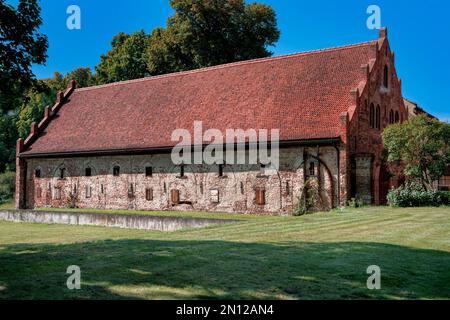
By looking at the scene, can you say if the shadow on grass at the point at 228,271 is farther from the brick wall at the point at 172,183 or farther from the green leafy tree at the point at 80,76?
the green leafy tree at the point at 80,76

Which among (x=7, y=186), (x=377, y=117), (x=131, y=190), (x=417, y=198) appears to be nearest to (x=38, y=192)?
(x=131, y=190)

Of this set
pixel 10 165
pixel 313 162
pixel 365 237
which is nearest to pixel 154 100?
pixel 313 162

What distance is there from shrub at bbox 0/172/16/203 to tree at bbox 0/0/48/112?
33913 mm

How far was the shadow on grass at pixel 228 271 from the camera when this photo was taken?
624 cm

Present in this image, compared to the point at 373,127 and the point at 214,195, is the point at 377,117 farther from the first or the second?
the point at 214,195

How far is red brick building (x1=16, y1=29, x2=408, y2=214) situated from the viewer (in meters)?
22.6

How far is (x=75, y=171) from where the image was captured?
104ft

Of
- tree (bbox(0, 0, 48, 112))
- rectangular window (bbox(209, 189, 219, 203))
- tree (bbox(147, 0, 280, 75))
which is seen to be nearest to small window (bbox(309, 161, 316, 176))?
rectangular window (bbox(209, 189, 219, 203))

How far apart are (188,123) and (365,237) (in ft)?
56.0

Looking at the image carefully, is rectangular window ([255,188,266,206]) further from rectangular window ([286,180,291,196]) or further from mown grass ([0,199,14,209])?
mown grass ([0,199,14,209])

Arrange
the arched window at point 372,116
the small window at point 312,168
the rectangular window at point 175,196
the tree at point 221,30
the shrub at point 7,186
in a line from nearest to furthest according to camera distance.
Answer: the small window at point 312,168, the arched window at point 372,116, the rectangular window at point 175,196, the tree at point 221,30, the shrub at point 7,186

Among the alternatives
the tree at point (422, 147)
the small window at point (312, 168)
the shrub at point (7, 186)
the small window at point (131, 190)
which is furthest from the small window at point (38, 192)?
the tree at point (422, 147)

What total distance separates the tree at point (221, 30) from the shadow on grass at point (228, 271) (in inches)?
1292

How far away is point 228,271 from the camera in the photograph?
24.4ft
